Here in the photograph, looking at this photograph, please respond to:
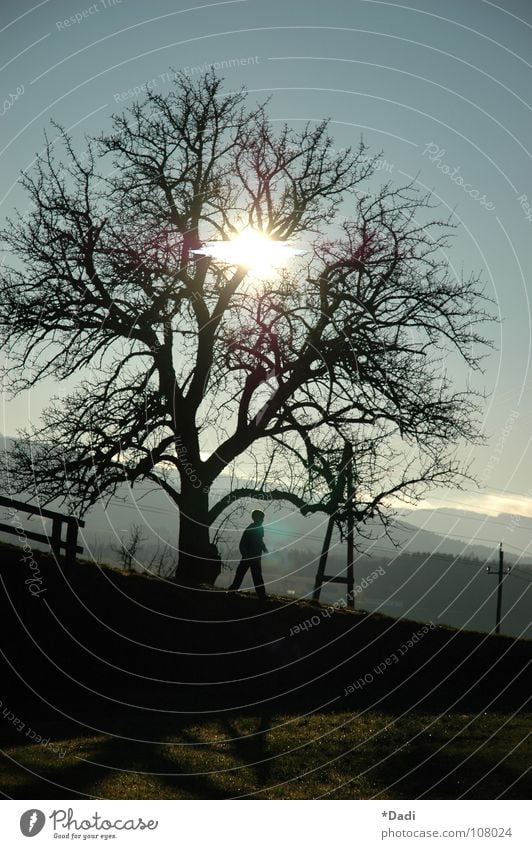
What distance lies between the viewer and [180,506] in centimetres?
2611

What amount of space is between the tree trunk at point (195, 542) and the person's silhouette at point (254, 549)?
96.5 inches

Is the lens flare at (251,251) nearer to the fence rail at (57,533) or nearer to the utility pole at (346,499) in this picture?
the utility pole at (346,499)

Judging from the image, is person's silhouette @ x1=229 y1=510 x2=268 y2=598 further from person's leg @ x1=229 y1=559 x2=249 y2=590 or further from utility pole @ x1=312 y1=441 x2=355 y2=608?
utility pole @ x1=312 y1=441 x2=355 y2=608

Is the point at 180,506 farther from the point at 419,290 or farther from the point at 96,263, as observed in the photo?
the point at 419,290

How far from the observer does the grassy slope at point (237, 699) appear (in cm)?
1198

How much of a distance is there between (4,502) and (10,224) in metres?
8.31

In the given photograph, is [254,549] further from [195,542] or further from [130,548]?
[130,548]

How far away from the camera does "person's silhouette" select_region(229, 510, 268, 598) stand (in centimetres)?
2173

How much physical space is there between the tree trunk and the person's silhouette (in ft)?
8.04

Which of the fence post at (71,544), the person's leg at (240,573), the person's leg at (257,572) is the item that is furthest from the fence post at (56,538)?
the person's leg at (257,572)

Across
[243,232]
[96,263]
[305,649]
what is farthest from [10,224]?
[305,649]
